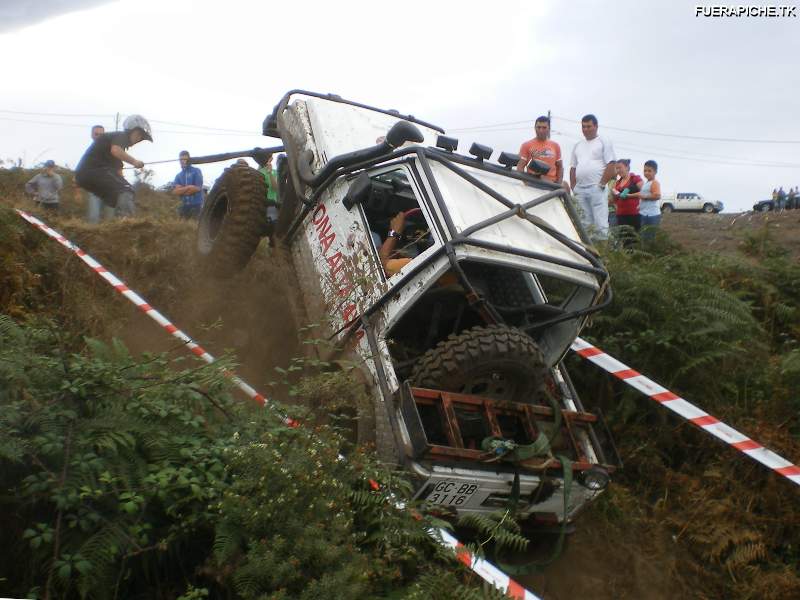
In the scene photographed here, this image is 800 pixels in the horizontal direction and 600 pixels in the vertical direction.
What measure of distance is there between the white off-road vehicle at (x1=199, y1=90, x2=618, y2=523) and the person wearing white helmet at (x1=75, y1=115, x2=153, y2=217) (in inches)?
103

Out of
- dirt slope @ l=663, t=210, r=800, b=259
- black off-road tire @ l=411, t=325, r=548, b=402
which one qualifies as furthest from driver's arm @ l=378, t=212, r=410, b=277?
dirt slope @ l=663, t=210, r=800, b=259

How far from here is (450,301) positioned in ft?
19.4

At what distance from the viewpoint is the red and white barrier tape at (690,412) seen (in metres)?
5.96

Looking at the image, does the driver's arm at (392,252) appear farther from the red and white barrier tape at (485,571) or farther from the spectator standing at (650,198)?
the spectator standing at (650,198)

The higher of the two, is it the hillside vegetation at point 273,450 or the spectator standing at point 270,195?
the spectator standing at point 270,195

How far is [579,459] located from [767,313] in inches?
179

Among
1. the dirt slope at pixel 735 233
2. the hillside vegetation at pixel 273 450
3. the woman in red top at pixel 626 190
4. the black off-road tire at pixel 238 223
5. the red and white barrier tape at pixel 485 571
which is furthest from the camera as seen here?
the dirt slope at pixel 735 233

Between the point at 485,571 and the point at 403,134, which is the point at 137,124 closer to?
the point at 403,134

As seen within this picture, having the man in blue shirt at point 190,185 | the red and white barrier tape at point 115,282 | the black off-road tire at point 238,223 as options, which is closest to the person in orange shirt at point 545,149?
the black off-road tire at point 238,223

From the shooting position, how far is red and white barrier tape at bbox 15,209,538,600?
13.7 ft

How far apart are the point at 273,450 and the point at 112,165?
6486 millimetres

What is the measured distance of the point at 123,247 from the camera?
26.3ft

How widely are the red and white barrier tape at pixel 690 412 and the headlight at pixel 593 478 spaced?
5.23 feet

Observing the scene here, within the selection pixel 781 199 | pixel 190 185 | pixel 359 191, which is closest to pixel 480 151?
pixel 359 191
